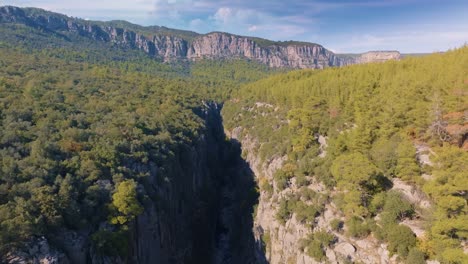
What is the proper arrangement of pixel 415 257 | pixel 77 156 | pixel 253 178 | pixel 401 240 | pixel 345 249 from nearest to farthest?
1. pixel 415 257
2. pixel 401 240
3. pixel 345 249
4. pixel 77 156
5. pixel 253 178

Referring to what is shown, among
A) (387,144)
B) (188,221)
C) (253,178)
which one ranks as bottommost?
Result: (188,221)

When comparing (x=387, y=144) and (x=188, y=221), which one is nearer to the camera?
(x=387, y=144)

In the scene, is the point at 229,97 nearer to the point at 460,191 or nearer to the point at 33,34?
the point at 460,191

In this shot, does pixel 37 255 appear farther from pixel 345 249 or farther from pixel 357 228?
pixel 357 228

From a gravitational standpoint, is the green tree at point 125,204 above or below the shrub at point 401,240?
above

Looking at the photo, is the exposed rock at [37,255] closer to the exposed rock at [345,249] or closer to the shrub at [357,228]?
the exposed rock at [345,249]

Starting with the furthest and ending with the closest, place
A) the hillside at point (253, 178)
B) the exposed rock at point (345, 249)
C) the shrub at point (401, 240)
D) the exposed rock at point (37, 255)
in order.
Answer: the exposed rock at point (345, 249), the shrub at point (401, 240), the hillside at point (253, 178), the exposed rock at point (37, 255)

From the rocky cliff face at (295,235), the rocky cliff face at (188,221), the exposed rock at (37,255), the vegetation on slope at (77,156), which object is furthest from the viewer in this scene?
the rocky cliff face at (295,235)

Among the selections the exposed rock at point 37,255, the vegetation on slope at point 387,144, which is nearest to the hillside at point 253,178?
the exposed rock at point 37,255

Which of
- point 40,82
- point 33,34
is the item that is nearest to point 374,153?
point 40,82

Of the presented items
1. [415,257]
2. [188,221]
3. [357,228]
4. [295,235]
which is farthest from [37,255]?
[188,221]

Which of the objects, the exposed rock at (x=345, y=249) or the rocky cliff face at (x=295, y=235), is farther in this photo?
the exposed rock at (x=345, y=249)
